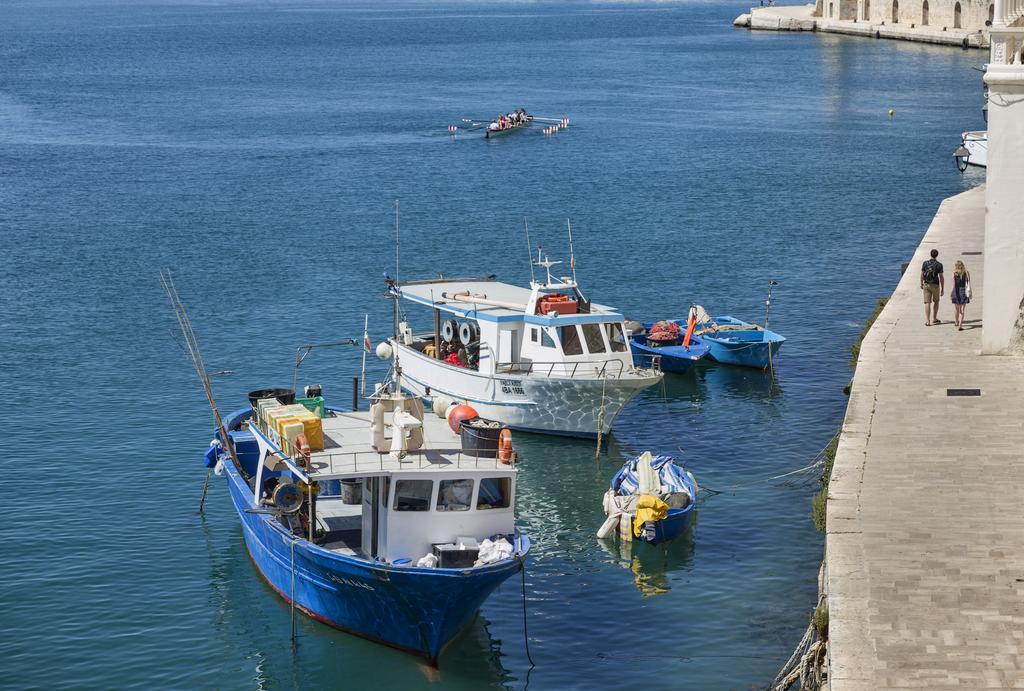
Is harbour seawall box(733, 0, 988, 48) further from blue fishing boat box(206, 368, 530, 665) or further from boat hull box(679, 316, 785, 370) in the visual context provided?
blue fishing boat box(206, 368, 530, 665)

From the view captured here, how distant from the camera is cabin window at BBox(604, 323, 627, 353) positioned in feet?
118

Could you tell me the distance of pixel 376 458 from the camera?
24.8 meters

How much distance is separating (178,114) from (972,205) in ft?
238

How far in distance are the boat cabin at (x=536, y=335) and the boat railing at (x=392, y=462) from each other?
1063 cm

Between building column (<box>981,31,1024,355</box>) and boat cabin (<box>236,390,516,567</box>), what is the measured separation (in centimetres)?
1363

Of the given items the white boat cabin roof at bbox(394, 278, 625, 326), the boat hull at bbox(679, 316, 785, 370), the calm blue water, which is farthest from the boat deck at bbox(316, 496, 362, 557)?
the boat hull at bbox(679, 316, 785, 370)

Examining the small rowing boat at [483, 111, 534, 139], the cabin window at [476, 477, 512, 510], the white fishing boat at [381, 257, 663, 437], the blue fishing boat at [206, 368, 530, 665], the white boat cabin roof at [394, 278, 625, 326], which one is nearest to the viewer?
the blue fishing boat at [206, 368, 530, 665]

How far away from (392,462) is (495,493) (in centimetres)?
192

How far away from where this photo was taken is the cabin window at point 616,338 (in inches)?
1414

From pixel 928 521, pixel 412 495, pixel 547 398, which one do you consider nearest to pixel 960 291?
pixel 547 398

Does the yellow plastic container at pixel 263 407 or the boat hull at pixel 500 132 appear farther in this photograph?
the boat hull at pixel 500 132

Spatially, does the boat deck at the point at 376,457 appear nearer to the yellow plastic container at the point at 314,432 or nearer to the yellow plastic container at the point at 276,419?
the yellow plastic container at the point at 314,432

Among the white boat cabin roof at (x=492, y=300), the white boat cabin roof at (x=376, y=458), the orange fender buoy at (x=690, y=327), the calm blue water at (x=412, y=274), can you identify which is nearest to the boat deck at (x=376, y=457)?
the white boat cabin roof at (x=376, y=458)

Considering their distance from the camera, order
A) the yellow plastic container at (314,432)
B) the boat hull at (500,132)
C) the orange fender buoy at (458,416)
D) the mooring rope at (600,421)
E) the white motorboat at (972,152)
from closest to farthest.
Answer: the yellow plastic container at (314,432) < the orange fender buoy at (458,416) < the mooring rope at (600,421) < the white motorboat at (972,152) < the boat hull at (500,132)
